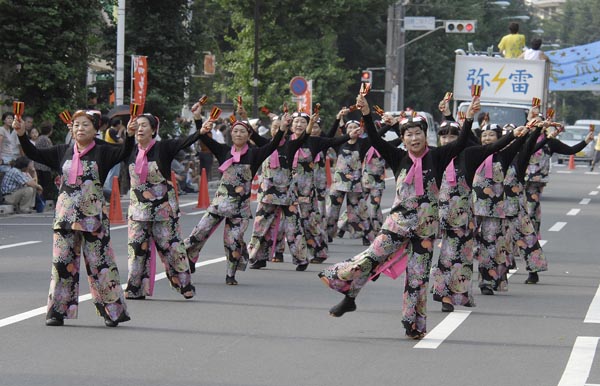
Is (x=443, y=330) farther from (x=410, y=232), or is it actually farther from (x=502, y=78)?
(x=502, y=78)

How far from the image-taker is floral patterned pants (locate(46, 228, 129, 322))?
9.95 meters

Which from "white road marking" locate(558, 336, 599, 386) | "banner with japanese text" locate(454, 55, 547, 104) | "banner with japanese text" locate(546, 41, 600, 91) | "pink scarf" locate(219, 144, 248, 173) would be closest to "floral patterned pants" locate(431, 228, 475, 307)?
"white road marking" locate(558, 336, 599, 386)

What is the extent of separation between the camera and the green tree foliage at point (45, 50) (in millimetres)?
24984

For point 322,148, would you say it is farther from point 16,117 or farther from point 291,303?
point 16,117

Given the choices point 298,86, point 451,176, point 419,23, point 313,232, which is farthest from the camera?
point 419,23

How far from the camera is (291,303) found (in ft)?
38.7

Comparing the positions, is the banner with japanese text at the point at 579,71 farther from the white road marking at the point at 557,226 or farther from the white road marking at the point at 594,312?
the white road marking at the point at 594,312

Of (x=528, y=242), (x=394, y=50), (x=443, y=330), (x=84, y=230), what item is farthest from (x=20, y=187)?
(x=394, y=50)

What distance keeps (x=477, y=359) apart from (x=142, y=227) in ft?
12.5

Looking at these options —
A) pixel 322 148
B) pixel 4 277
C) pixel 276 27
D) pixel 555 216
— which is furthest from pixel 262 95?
pixel 4 277

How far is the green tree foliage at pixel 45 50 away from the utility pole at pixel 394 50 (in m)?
25.7

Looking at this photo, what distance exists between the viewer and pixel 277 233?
14695mm

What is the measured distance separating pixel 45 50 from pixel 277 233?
12.2 meters

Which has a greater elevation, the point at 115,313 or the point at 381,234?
the point at 381,234
